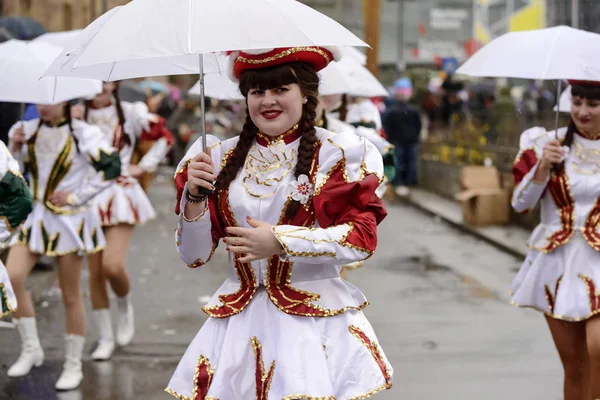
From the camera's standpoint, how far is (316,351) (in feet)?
12.0

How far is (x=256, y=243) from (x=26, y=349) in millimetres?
4162

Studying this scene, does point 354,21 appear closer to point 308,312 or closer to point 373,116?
point 373,116

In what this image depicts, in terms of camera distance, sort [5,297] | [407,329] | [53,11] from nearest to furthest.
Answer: [5,297], [407,329], [53,11]

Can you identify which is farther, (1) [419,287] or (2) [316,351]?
(1) [419,287]

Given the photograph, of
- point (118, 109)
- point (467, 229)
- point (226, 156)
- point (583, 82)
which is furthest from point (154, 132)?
point (467, 229)

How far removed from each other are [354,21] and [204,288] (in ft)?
111

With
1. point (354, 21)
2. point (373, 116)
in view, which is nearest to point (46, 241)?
point (373, 116)

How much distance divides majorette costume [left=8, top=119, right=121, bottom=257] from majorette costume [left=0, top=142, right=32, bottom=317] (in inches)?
68.9

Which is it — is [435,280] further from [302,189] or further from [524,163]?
[302,189]

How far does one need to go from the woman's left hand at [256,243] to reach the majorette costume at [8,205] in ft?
6.11

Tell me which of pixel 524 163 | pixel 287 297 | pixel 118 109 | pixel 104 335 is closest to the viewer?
pixel 287 297

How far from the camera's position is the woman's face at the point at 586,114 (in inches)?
212

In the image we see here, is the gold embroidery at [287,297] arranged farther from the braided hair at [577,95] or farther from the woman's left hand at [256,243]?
the braided hair at [577,95]

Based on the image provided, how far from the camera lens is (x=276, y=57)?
3.73 metres
